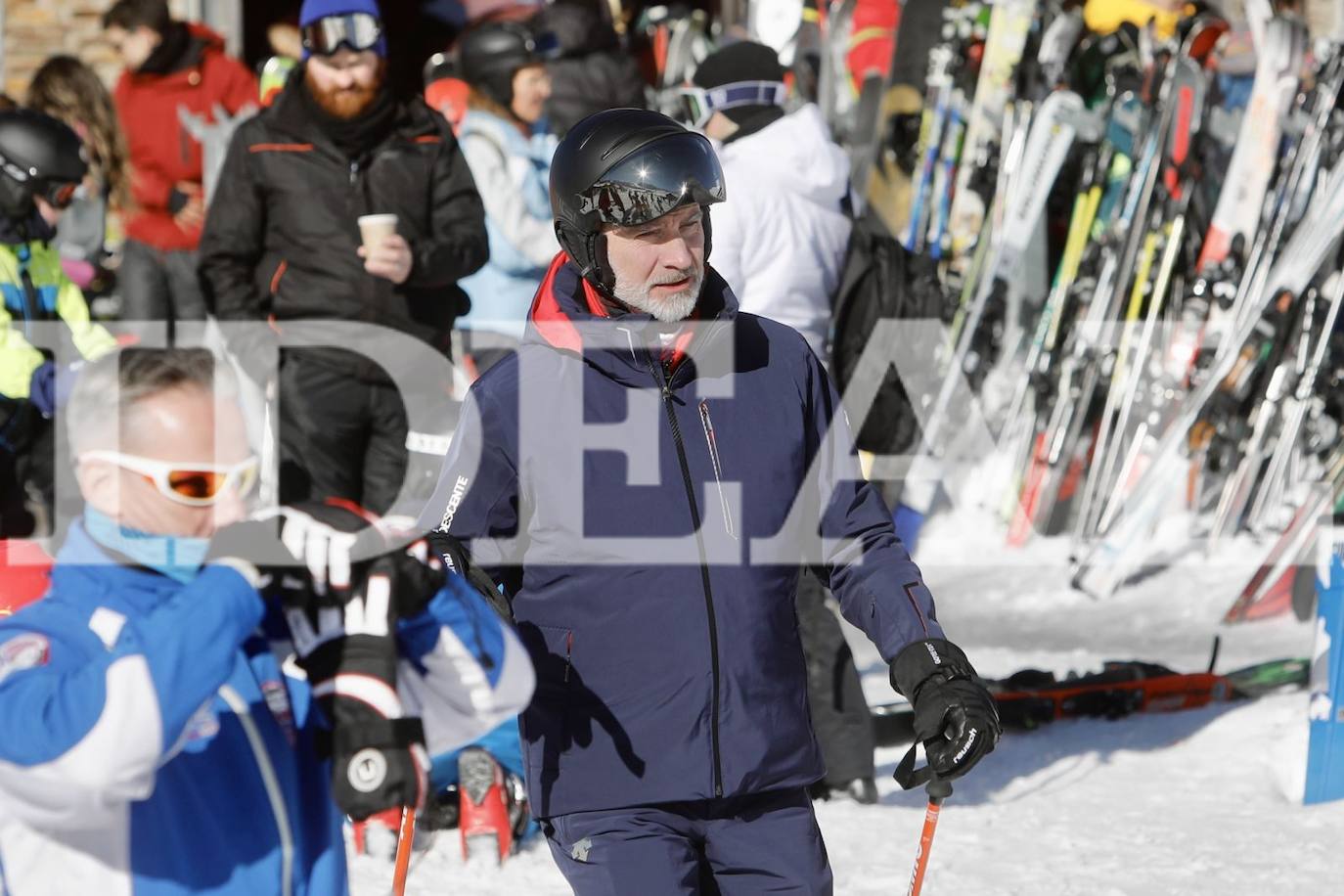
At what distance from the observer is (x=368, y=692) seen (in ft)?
6.61

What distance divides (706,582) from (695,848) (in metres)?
0.37

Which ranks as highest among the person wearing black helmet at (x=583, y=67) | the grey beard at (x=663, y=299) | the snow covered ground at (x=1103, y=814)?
the grey beard at (x=663, y=299)

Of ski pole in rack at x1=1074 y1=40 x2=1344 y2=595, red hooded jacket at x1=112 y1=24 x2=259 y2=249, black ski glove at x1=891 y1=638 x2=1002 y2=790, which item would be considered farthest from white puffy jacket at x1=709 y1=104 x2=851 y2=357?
red hooded jacket at x1=112 y1=24 x2=259 y2=249

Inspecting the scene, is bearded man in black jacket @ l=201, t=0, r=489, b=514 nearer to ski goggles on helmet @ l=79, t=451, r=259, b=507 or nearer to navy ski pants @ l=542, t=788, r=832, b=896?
navy ski pants @ l=542, t=788, r=832, b=896

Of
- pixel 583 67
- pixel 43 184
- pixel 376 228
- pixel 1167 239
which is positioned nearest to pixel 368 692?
pixel 376 228

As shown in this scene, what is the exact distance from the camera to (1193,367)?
8445 millimetres

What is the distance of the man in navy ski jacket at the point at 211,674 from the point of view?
1.99 m

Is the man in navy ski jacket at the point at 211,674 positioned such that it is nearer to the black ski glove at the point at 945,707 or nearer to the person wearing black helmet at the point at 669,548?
the person wearing black helmet at the point at 669,548

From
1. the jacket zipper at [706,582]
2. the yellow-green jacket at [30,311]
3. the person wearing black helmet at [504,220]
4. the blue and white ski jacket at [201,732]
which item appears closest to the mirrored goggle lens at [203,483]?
the blue and white ski jacket at [201,732]

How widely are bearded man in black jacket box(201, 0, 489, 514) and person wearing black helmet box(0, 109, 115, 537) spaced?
0.55 meters

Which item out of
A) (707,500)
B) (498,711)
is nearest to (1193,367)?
(707,500)

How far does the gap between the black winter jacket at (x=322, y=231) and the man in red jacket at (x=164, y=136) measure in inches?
114

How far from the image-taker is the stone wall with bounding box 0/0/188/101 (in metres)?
11.7

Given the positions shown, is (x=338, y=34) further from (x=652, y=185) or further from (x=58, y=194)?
(x=652, y=185)
